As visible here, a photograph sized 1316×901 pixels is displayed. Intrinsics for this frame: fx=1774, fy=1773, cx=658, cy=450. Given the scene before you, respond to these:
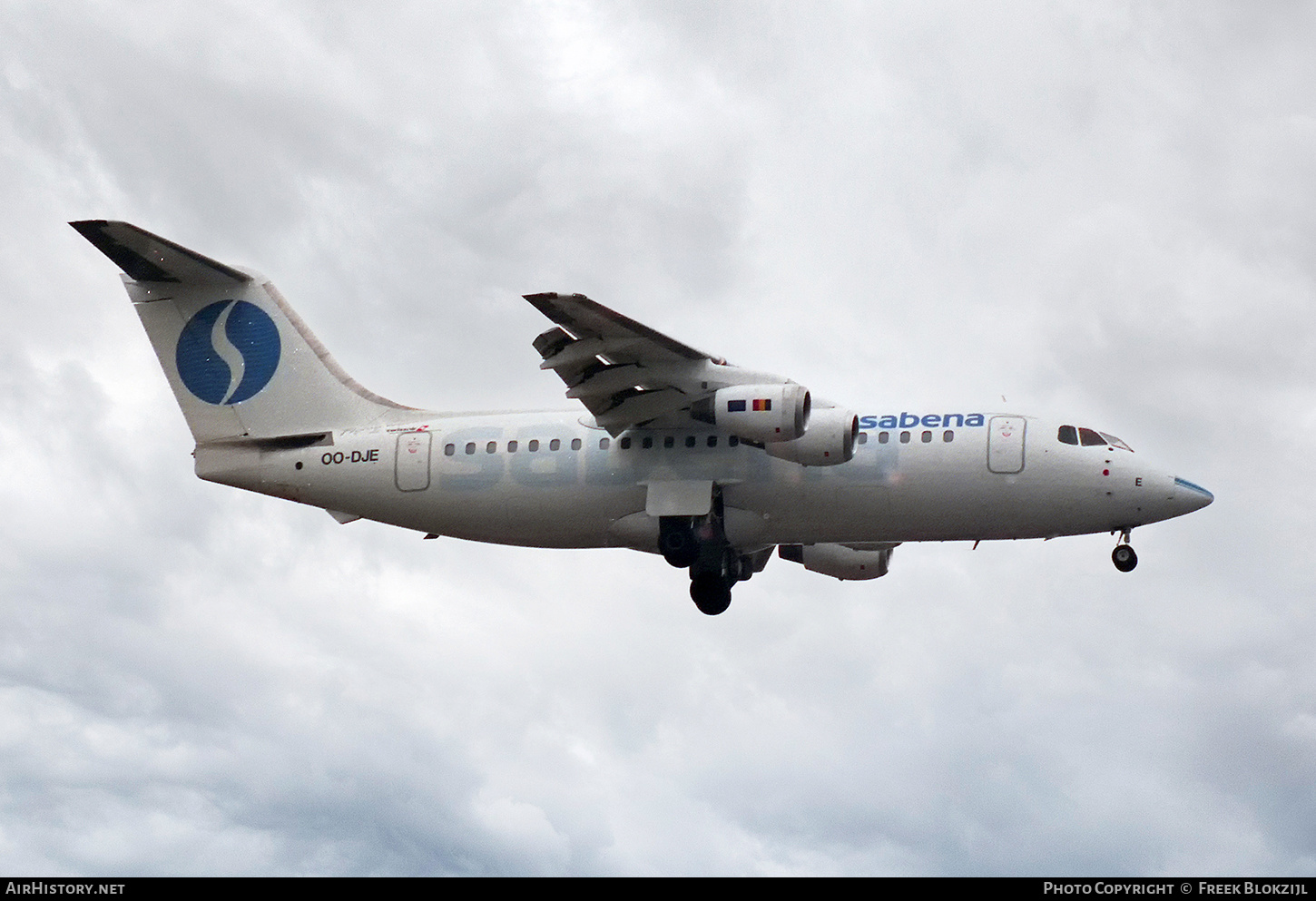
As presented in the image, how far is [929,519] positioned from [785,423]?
253 centimetres

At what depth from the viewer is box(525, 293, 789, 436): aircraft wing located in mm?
23031

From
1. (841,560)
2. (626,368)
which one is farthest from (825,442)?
(841,560)

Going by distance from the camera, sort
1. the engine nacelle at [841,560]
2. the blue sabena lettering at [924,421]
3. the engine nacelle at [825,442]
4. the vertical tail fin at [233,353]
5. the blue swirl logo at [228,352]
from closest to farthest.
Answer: the engine nacelle at [825,442]
the blue sabena lettering at [924,421]
the vertical tail fin at [233,353]
the blue swirl logo at [228,352]
the engine nacelle at [841,560]

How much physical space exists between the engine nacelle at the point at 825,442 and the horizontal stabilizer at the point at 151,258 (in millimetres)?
9260

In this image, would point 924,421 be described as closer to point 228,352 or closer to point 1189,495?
point 1189,495

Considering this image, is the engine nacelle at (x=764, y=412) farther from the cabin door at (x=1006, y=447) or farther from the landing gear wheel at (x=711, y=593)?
the landing gear wheel at (x=711, y=593)

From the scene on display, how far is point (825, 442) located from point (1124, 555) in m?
4.45

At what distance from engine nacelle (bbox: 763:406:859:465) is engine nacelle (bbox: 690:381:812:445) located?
0.52ft

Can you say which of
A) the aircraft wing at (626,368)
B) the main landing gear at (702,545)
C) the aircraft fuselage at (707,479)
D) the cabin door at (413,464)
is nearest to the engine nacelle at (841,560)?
the main landing gear at (702,545)

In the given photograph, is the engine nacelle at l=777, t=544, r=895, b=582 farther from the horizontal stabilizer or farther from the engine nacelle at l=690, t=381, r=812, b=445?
the horizontal stabilizer

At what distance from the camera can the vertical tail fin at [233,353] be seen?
85.9 feet

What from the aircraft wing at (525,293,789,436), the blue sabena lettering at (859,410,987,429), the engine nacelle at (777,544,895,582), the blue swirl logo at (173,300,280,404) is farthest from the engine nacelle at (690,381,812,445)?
the blue swirl logo at (173,300,280,404)

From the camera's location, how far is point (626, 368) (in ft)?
77.7
